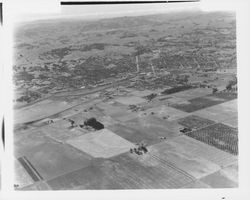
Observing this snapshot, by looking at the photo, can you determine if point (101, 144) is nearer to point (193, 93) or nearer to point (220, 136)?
point (220, 136)

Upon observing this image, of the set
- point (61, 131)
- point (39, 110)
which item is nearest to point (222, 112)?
point (61, 131)

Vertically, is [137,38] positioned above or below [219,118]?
above

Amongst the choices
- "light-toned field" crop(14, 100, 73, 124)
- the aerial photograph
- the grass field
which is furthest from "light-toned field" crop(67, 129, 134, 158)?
the grass field

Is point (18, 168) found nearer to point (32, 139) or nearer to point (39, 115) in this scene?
point (32, 139)

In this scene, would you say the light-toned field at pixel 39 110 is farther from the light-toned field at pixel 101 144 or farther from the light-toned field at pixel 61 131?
the light-toned field at pixel 101 144

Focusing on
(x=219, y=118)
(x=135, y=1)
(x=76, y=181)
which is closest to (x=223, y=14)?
(x=135, y=1)
